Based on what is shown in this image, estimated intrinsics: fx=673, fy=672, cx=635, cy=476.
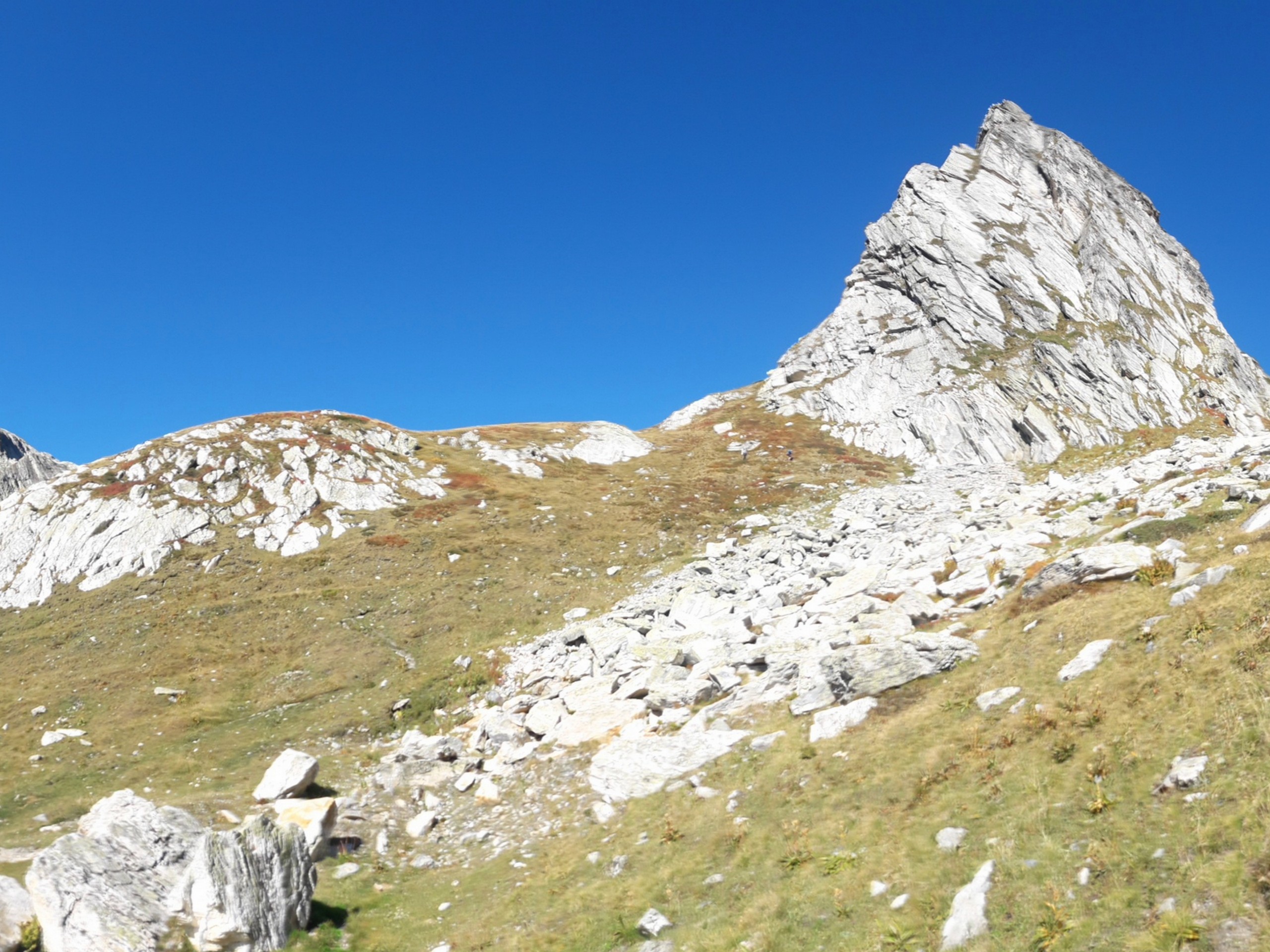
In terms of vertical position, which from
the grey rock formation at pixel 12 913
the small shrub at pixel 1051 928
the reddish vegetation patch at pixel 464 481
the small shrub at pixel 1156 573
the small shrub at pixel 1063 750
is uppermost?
the reddish vegetation patch at pixel 464 481

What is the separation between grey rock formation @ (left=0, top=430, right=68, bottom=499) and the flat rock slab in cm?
18213

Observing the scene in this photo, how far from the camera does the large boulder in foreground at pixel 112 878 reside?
13.4m

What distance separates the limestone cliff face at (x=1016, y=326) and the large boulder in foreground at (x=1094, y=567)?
230ft

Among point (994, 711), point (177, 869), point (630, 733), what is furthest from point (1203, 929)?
point (177, 869)

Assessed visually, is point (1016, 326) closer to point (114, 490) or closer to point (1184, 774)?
point (1184, 774)

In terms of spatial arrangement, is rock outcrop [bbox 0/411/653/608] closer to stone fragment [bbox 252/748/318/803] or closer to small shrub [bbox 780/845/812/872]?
stone fragment [bbox 252/748/318/803]

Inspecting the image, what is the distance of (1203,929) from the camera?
8.61 metres

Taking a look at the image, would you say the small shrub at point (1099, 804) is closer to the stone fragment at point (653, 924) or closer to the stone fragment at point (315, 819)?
the stone fragment at point (653, 924)

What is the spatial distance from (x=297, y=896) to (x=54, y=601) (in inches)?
2115

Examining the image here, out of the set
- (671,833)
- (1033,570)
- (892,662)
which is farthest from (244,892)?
(1033,570)

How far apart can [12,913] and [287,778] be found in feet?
33.5

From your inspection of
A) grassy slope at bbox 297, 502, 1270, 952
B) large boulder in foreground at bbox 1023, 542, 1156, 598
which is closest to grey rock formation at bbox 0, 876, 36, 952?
grassy slope at bbox 297, 502, 1270, 952

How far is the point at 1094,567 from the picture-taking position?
21422 millimetres

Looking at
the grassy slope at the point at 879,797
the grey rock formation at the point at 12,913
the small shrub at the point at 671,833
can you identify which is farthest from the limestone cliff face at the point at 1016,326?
the grey rock formation at the point at 12,913
